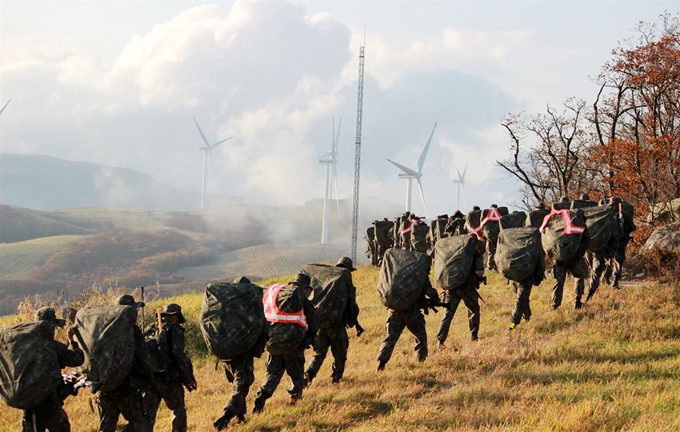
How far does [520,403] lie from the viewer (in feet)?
28.5

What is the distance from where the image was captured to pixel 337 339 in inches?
452

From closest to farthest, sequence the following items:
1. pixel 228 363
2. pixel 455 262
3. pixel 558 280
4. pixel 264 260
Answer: pixel 228 363, pixel 455 262, pixel 558 280, pixel 264 260

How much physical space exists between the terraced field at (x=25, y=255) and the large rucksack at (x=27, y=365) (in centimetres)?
11464

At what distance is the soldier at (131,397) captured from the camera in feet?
27.2

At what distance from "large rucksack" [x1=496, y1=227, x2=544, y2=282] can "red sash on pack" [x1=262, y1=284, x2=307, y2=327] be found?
18.1ft

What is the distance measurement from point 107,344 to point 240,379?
2036 mm

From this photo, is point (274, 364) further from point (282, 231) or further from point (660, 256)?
point (282, 231)

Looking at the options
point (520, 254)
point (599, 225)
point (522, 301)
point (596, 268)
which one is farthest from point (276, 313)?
point (596, 268)

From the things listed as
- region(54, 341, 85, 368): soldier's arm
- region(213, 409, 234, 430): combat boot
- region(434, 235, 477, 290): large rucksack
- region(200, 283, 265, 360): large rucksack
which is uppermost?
region(434, 235, 477, 290): large rucksack

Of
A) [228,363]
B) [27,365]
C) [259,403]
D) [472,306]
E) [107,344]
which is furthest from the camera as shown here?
[472,306]

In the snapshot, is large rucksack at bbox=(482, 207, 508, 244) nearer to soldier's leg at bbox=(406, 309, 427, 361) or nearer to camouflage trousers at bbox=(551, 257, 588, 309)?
camouflage trousers at bbox=(551, 257, 588, 309)

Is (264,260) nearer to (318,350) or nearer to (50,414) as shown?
(318,350)

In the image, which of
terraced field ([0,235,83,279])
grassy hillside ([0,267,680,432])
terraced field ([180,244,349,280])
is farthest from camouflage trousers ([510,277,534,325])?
terraced field ([0,235,83,279])

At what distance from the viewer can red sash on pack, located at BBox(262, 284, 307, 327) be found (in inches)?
390
